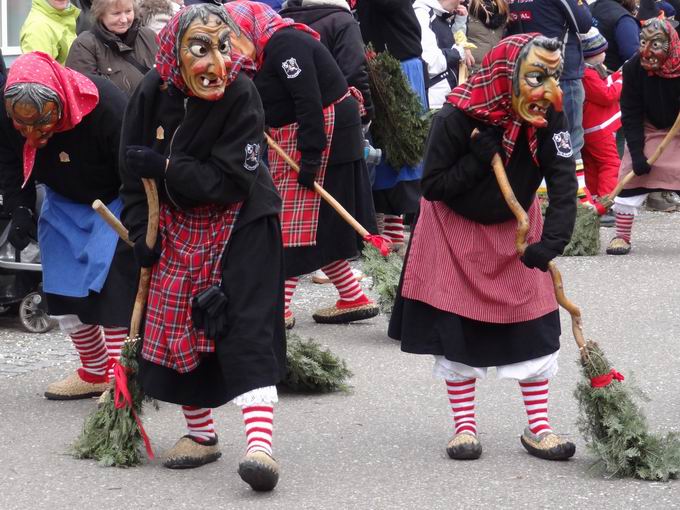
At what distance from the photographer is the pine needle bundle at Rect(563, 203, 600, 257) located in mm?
9422

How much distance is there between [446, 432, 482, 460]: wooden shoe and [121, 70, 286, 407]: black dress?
0.73 meters

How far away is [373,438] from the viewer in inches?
214

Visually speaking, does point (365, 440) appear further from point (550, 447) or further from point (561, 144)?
point (561, 144)

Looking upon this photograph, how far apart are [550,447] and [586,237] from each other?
4.58m

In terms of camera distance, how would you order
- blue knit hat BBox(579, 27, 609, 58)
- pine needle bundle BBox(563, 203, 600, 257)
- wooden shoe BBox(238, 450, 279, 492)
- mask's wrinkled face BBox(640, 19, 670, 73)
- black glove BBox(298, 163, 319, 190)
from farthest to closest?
blue knit hat BBox(579, 27, 609, 58) < pine needle bundle BBox(563, 203, 600, 257) < mask's wrinkled face BBox(640, 19, 670, 73) < black glove BBox(298, 163, 319, 190) < wooden shoe BBox(238, 450, 279, 492)

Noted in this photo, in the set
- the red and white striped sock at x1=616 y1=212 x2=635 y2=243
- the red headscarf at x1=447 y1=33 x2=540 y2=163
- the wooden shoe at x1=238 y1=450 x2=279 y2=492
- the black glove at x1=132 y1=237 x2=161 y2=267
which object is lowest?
the red and white striped sock at x1=616 y1=212 x2=635 y2=243

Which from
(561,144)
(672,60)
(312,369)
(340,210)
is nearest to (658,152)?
(672,60)

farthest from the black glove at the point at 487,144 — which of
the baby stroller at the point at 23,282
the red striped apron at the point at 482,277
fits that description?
the baby stroller at the point at 23,282

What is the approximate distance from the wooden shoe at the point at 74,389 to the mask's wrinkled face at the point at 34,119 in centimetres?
114

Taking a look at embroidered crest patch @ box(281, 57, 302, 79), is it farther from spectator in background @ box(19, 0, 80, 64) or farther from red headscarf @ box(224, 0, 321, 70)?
spectator in background @ box(19, 0, 80, 64)

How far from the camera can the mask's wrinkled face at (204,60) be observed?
4.58 meters

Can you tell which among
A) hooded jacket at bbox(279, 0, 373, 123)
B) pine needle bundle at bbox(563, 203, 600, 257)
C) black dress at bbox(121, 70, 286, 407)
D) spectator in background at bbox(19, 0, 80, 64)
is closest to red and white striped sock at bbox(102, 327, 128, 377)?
black dress at bbox(121, 70, 286, 407)

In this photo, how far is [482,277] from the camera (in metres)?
5.05

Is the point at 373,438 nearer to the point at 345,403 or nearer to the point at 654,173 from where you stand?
the point at 345,403
